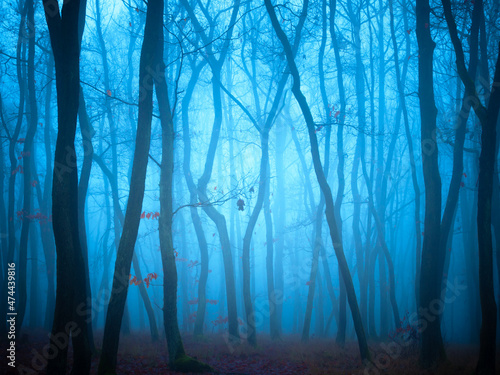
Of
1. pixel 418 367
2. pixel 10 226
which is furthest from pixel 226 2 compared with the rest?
pixel 418 367

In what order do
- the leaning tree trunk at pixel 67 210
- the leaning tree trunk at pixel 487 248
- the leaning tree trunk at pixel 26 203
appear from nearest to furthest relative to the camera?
1. the leaning tree trunk at pixel 67 210
2. the leaning tree trunk at pixel 487 248
3. the leaning tree trunk at pixel 26 203

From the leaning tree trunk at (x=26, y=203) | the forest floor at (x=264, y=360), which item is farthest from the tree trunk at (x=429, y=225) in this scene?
the leaning tree trunk at (x=26, y=203)

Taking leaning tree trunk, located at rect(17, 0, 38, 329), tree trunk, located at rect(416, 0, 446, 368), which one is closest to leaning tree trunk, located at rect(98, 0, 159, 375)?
tree trunk, located at rect(416, 0, 446, 368)

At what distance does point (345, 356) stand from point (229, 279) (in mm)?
4189

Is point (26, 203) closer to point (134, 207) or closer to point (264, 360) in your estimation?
point (134, 207)

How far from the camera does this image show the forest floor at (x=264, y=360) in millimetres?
6879

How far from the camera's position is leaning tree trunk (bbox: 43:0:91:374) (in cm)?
523

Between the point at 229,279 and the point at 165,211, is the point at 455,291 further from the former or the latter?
the point at 165,211

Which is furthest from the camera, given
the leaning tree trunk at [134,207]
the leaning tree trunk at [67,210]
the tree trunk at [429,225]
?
the tree trunk at [429,225]

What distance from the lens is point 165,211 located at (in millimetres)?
7266

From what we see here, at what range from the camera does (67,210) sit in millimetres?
5441

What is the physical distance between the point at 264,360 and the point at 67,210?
6.40 metres

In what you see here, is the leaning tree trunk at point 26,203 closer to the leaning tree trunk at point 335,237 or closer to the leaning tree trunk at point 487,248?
the leaning tree trunk at point 335,237

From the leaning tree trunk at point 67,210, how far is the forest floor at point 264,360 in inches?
70.7
